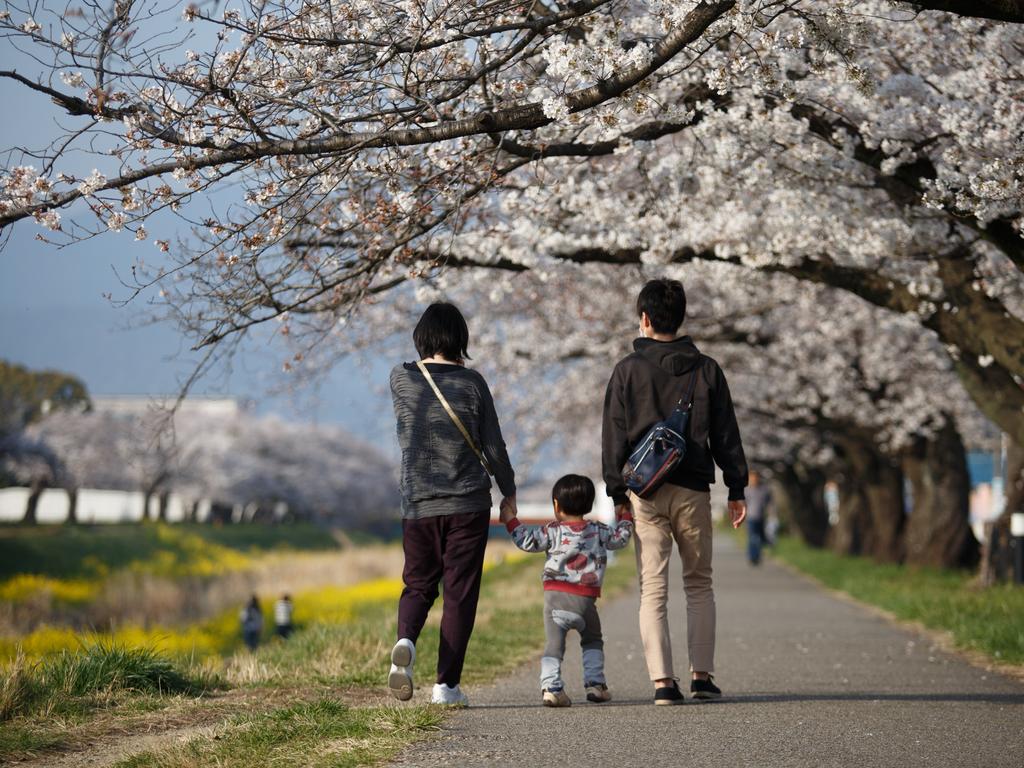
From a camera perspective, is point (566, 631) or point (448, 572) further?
point (566, 631)

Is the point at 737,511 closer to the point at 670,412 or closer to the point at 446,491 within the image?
the point at 670,412

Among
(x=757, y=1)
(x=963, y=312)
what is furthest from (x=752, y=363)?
(x=757, y=1)

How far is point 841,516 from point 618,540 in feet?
91.8

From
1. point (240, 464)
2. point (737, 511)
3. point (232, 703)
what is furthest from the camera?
point (240, 464)

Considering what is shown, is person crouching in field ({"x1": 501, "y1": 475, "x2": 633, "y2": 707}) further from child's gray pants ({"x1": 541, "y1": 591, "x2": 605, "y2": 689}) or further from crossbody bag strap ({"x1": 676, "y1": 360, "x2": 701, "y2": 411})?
crossbody bag strap ({"x1": 676, "y1": 360, "x2": 701, "y2": 411})

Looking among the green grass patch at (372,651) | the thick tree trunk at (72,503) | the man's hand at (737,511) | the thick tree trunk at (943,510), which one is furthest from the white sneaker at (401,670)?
the thick tree trunk at (72,503)

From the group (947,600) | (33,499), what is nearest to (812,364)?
(947,600)

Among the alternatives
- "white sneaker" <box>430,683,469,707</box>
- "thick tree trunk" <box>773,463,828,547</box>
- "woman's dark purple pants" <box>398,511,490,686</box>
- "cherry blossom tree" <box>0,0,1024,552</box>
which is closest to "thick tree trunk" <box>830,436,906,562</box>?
"thick tree trunk" <box>773,463,828,547</box>

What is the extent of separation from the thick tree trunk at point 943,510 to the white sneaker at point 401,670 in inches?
→ 674

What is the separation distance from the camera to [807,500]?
4106 cm

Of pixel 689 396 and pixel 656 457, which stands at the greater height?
pixel 689 396

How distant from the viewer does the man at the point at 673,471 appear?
6477 millimetres

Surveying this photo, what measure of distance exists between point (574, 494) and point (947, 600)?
8.58 m

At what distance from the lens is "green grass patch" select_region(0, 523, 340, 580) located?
37.2m
